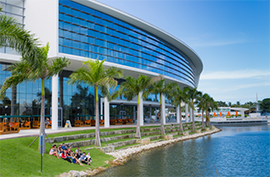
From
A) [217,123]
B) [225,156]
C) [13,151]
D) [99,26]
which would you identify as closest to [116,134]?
[225,156]

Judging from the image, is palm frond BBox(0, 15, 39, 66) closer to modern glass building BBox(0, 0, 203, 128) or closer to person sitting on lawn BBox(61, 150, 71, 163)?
person sitting on lawn BBox(61, 150, 71, 163)

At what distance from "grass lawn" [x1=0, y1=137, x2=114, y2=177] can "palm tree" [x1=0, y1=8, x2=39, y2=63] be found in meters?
5.71

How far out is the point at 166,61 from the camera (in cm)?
5384

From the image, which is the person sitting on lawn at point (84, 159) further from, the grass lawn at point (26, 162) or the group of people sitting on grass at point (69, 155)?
the grass lawn at point (26, 162)

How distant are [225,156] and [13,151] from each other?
18911mm

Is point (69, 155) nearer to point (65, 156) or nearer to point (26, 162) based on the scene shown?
point (65, 156)

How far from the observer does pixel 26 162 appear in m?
12.7

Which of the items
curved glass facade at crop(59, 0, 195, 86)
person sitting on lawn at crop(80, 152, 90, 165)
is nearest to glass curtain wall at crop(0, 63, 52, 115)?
curved glass facade at crop(59, 0, 195, 86)

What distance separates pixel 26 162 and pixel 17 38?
7.24 metres

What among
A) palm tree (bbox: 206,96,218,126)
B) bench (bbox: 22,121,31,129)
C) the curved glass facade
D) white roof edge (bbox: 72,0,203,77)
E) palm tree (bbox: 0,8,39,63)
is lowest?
bench (bbox: 22,121,31,129)

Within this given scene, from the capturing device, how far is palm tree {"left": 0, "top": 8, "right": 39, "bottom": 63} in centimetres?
926

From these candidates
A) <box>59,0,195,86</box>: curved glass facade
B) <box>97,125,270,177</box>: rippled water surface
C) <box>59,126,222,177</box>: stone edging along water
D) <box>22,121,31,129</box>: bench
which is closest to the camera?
<box>59,126,222,177</box>: stone edging along water

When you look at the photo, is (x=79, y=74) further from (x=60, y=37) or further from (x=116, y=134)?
(x=60, y=37)

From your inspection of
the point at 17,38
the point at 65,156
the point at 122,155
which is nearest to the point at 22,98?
the point at 122,155
